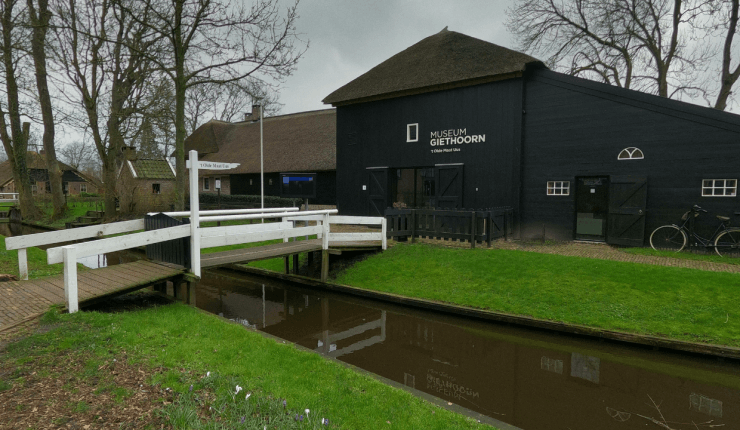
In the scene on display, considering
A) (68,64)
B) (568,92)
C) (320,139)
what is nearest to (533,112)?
(568,92)

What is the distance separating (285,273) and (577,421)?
818cm

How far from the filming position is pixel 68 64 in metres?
18.2

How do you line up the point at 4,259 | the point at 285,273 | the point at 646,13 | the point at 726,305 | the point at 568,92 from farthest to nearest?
1. the point at 646,13
2. the point at 568,92
3. the point at 285,273
4. the point at 4,259
5. the point at 726,305

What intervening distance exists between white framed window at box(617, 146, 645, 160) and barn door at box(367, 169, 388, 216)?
827 cm

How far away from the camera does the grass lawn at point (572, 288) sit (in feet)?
22.3

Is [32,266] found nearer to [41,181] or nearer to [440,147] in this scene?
[440,147]

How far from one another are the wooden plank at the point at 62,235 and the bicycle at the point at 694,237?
1344 centimetres

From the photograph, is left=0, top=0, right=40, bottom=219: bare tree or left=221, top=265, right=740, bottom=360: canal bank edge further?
left=0, top=0, right=40, bottom=219: bare tree

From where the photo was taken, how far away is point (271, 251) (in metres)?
9.41

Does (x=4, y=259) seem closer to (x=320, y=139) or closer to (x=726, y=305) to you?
(x=726, y=305)

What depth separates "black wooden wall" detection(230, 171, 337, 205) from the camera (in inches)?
925

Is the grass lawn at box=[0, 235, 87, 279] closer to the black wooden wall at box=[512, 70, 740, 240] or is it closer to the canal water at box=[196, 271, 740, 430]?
the canal water at box=[196, 271, 740, 430]

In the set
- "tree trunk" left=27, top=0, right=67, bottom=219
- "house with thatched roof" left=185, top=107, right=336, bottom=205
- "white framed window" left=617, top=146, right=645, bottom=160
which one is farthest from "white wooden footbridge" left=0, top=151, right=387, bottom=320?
"tree trunk" left=27, top=0, right=67, bottom=219

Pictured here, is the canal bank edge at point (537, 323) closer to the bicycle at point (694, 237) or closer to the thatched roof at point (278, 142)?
the bicycle at point (694, 237)
